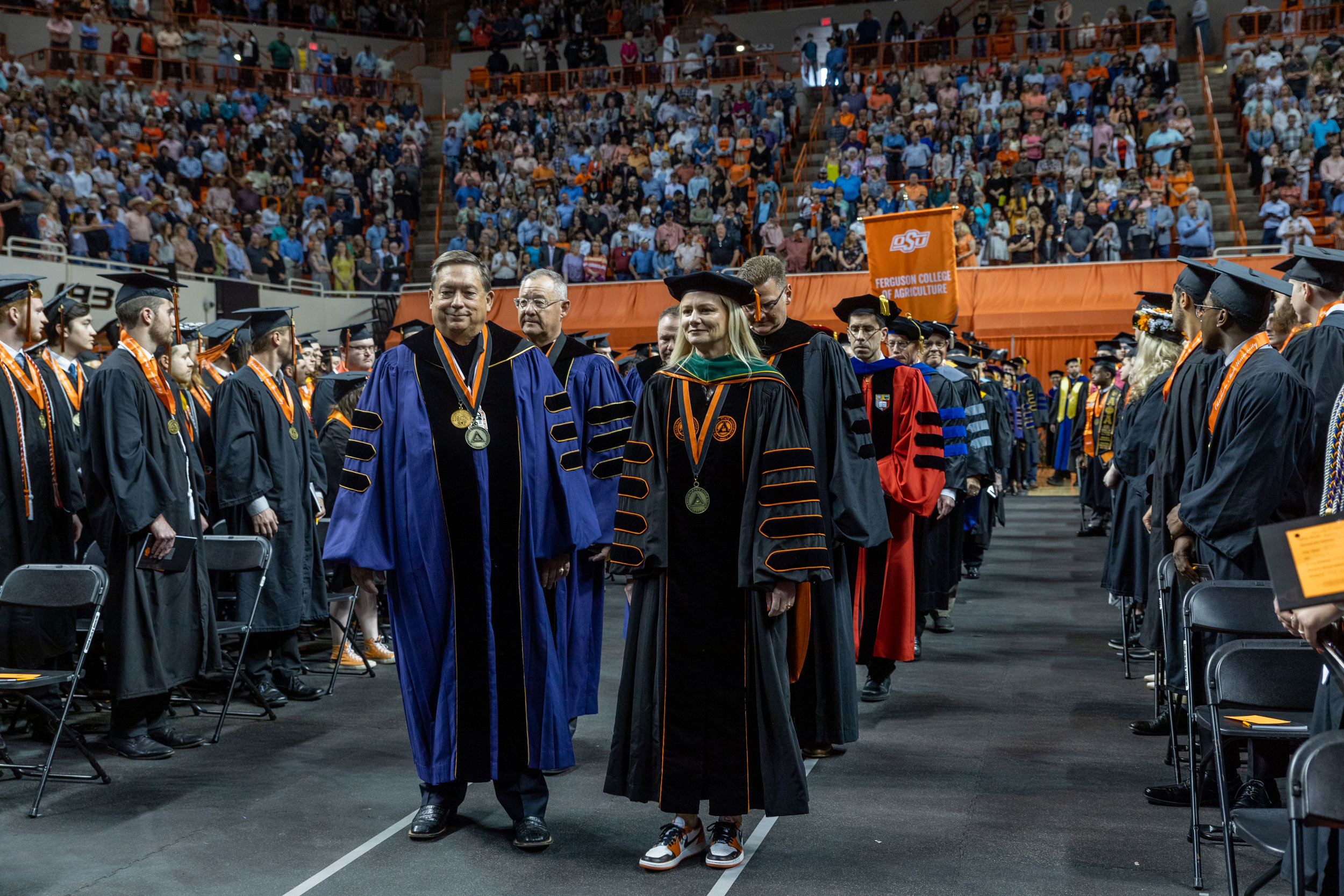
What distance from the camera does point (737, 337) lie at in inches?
148

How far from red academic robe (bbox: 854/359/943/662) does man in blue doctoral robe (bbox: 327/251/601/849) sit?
90.2 inches

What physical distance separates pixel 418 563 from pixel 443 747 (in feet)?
1.98

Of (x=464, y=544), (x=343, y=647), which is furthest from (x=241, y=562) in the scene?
(x=464, y=544)

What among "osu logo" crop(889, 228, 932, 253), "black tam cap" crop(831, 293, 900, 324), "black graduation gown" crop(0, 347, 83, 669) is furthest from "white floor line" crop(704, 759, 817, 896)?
"osu logo" crop(889, 228, 932, 253)

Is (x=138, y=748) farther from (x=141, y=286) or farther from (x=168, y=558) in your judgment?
(x=141, y=286)

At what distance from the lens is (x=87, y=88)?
21000 mm

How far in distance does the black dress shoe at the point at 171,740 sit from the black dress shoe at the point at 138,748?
0.09 feet

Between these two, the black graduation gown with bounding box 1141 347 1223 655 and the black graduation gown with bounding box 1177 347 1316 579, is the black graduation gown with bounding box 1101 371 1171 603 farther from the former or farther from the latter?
the black graduation gown with bounding box 1177 347 1316 579

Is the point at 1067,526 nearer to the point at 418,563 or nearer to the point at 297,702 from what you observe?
the point at 297,702

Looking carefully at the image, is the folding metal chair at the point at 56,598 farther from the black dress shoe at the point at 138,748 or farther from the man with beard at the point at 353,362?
the man with beard at the point at 353,362

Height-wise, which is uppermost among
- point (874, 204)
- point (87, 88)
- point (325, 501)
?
point (87, 88)

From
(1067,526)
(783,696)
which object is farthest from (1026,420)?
(783,696)

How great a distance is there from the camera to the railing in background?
21750mm

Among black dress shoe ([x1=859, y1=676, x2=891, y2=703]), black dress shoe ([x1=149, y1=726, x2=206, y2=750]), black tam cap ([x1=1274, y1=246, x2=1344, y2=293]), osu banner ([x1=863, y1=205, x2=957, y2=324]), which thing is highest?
osu banner ([x1=863, y1=205, x2=957, y2=324])
